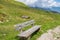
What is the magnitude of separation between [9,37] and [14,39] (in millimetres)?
727

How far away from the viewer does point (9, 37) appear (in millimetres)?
20359

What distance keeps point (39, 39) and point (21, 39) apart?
2.81 metres

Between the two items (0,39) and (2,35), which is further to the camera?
(2,35)

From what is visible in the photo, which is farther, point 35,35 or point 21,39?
point 35,35

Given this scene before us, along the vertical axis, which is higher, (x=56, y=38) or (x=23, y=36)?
(x=23, y=36)

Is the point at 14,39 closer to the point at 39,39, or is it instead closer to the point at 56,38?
the point at 39,39

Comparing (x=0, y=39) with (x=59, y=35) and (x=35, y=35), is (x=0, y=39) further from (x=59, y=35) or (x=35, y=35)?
(x=59, y=35)

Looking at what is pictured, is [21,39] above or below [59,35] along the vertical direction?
above

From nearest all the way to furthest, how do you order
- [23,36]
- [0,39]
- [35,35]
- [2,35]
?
[23,36] < [0,39] < [2,35] < [35,35]

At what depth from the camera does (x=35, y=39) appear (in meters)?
21.1

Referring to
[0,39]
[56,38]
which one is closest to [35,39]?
[56,38]

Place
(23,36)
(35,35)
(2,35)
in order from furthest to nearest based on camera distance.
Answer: (35,35), (2,35), (23,36)

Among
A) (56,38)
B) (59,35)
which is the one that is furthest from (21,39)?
(59,35)

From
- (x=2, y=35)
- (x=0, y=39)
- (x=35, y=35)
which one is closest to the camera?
(x=0, y=39)
